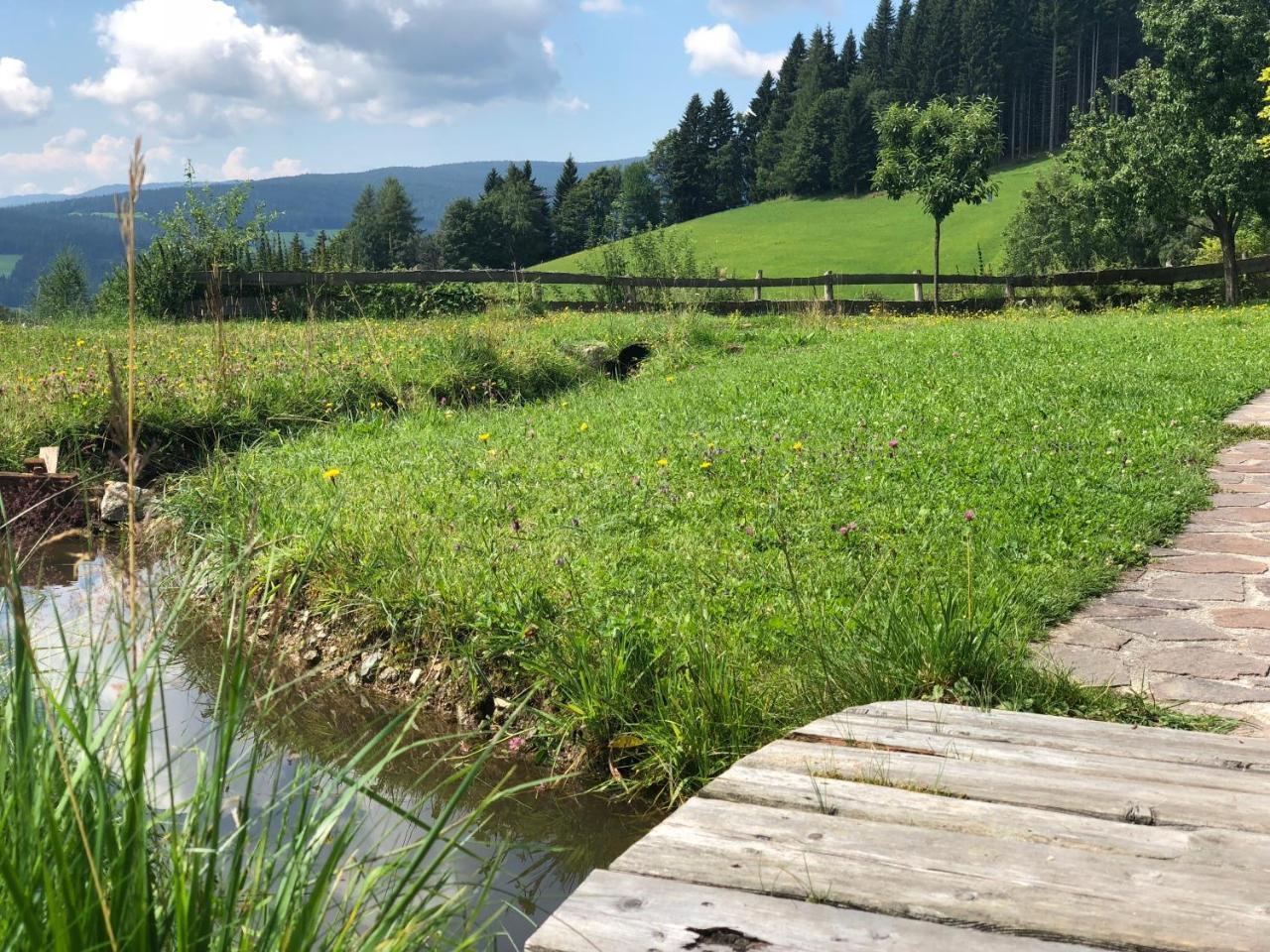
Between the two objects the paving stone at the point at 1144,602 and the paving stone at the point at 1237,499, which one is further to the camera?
the paving stone at the point at 1237,499

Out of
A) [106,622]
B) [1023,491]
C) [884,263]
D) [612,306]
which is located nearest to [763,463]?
[1023,491]

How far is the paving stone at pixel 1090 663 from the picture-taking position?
3502 millimetres

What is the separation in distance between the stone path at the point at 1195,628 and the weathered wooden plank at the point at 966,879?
5.98 feet

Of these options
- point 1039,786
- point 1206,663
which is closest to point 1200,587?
point 1206,663

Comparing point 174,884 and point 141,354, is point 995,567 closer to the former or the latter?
point 174,884

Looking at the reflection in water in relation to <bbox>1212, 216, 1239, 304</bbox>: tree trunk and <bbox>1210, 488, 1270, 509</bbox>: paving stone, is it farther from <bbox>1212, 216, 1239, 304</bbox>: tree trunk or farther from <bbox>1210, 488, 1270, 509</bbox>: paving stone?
<bbox>1212, 216, 1239, 304</bbox>: tree trunk

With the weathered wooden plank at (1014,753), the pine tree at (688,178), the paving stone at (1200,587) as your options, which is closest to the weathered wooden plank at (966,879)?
the weathered wooden plank at (1014,753)

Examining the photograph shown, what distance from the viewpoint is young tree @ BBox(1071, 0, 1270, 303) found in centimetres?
2402

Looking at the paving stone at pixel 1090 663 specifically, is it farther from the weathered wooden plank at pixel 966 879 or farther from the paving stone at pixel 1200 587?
the weathered wooden plank at pixel 966 879

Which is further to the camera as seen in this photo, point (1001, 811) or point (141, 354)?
point (141, 354)

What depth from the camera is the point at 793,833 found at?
6.23 feet

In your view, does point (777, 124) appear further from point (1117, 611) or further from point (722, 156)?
point (1117, 611)

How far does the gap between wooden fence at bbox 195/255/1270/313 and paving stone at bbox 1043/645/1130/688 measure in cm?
1195

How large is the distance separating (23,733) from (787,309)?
798 inches
